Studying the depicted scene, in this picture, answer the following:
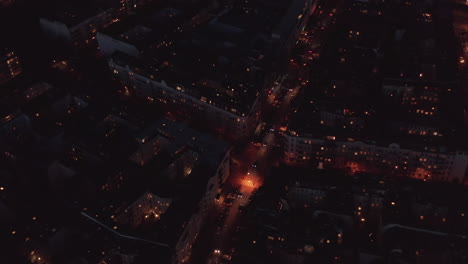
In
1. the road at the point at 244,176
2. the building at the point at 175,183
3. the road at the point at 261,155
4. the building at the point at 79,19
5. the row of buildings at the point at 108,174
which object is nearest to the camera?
the row of buildings at the point at 108,174

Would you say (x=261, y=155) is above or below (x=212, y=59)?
below

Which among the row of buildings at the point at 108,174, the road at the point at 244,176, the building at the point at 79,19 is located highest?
the building at the point at 79,19

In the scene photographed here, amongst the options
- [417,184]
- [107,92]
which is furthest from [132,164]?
[417,184]

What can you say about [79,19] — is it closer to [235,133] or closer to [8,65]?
[8,65]

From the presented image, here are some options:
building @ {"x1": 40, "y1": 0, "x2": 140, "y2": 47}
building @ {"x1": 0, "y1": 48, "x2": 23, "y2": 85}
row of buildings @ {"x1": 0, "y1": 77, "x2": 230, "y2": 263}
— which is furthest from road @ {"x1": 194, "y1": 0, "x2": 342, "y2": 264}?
building @ {"x1": 0, "y1": 48, "x2": 23, "y2": 85}

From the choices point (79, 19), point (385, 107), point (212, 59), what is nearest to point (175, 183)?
point (212, 59)

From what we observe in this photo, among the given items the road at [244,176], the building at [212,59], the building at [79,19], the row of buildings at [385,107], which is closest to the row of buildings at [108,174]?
the road at [244,176]

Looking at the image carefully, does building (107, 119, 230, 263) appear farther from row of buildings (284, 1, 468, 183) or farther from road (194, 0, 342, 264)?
row of buildings (284, 1, 468, 183)

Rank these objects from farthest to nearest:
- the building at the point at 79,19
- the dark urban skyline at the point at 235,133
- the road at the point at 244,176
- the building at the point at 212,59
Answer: the building at the point at 79,19 → the building at the point at 212,59 → the road at the point at 244,176 → the dark urban skyline at the point at 235,133

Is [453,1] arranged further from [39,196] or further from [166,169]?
[39,196]

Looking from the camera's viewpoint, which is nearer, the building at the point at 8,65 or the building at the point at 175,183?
the building at the point at 175,183

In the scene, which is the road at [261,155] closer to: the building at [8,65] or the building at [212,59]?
the building at [212,59]
